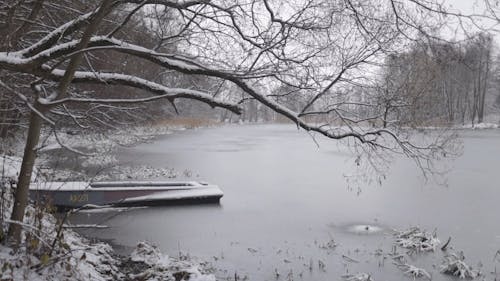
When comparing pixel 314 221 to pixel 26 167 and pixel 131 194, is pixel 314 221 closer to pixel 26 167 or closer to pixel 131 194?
pixel 131 194

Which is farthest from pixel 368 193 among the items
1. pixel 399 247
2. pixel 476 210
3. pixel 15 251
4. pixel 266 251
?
pixel 15 251

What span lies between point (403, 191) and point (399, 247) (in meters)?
6.47

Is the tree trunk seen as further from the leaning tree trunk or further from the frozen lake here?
the frozen lake

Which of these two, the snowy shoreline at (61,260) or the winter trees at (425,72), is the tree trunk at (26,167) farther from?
the winter trees at (425,72)

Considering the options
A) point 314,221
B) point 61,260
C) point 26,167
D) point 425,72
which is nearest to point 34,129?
point 26,167

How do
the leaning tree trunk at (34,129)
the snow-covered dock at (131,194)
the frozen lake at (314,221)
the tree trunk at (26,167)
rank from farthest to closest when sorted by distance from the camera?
1. the snow-covered dock at (131,194)
2. the frozen lake at (314,221)
3. the tree trunk at (26,167)
4. the leaning tree trunk at (34,129)

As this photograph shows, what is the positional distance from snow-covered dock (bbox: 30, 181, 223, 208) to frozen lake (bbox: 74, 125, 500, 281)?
0.30 m

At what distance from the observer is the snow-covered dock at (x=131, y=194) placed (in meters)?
11.6

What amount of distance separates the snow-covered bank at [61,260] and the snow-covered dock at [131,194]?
4.50 m

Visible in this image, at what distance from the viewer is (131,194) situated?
41.5 ft

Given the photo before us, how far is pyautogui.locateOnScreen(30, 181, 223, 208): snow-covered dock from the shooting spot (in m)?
11.6

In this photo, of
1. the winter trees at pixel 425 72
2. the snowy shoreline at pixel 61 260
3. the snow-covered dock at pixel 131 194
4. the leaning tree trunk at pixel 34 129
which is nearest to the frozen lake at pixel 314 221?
the snow-covered dock at pixel 131 194

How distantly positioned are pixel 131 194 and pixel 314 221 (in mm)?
4481

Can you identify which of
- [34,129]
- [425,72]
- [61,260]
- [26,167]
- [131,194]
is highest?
[425,72]
